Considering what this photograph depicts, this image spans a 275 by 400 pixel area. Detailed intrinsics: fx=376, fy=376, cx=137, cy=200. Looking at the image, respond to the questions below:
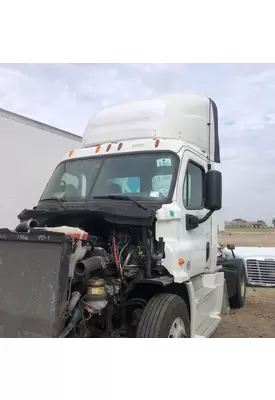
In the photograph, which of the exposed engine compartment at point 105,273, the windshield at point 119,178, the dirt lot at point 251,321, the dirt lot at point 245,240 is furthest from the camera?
the dirt lot at point 245,240

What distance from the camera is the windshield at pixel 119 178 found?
176 inches

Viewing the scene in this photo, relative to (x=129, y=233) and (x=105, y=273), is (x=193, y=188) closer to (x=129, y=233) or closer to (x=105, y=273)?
(x=129, y=233)

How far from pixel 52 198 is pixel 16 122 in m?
2.42

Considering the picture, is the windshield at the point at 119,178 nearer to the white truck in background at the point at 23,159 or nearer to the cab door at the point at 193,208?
the cab door at the point at 193,208

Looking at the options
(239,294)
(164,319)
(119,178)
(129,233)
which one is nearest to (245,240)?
(239,294)

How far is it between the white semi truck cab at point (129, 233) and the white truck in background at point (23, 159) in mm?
1499

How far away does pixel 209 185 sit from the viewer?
15.1 ft

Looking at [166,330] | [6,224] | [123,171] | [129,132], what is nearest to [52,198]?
[123,171]

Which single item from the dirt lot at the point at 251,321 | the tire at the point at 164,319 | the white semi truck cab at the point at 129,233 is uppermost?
the white semi truck cab at the point at 129,233

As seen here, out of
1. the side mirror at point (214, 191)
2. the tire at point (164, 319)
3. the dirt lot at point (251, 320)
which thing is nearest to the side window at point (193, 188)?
the side mirror at point (214, 191)

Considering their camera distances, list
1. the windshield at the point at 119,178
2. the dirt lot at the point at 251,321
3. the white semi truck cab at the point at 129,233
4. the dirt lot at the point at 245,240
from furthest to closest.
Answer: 1. the dirt lot at the point at 245,240
2. the dirt lot at the point at 251,321
3. the windshield at the point at 119,178
4. the white semi truck cab at the point at 129,233

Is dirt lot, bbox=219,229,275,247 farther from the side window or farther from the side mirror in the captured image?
the side mirror

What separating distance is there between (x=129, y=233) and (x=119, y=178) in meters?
0.78

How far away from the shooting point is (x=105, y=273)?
12.5 feet
